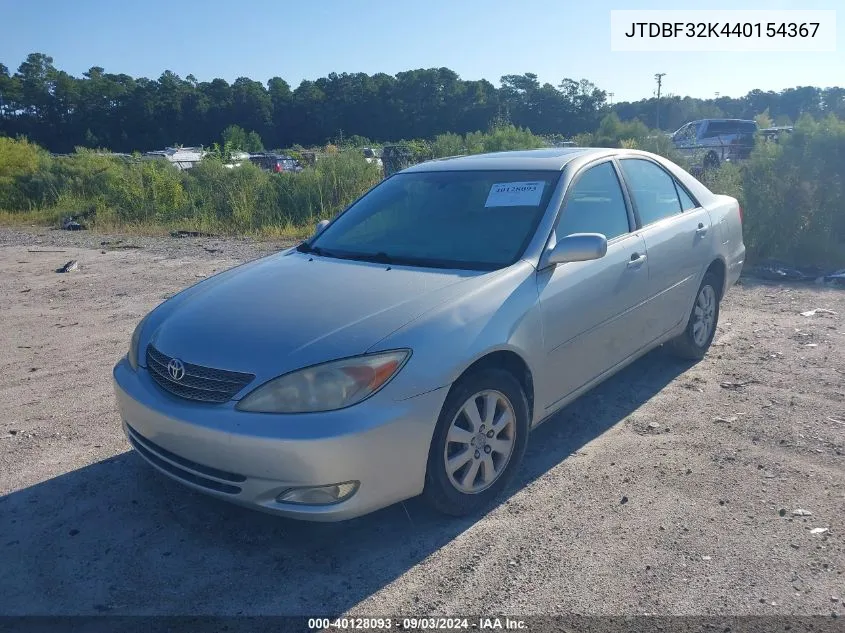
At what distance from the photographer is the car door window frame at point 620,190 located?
3.96 m

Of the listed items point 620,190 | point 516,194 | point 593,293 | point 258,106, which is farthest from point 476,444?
point 258,106

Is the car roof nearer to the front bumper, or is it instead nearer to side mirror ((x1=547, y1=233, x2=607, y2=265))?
side mirror ((x1=547, y1=233, x2=607, y2=265))

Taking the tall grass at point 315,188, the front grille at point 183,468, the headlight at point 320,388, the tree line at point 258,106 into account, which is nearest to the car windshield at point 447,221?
the headlight at point 320,388

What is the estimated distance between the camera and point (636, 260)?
4438 mm

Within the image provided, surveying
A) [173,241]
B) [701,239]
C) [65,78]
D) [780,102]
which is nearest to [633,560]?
[701,239]

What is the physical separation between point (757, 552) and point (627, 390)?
2.02 metres

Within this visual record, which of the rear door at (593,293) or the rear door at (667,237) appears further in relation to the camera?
the rear door at (667,237)

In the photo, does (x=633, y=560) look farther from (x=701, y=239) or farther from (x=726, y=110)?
(x=726, y=110)

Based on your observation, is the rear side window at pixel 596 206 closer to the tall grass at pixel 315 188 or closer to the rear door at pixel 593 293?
the rear door at pixel 593 293

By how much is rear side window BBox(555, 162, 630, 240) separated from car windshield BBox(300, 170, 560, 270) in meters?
0.16

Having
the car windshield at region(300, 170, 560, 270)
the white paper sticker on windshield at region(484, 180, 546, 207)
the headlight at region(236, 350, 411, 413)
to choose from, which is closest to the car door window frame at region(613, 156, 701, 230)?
the car windshield at region(300, 170, 560, 270)

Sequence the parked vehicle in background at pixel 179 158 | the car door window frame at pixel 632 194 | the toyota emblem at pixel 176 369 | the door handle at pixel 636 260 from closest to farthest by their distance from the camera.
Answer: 1. the toyota emblem at pixel 176 369
2. the door handle at pixel 636 260
3. the car door window frame at pixel 632 194
4. the parked vehicle in background at pixel 179 158

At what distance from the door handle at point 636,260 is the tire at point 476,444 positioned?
4.38 ft

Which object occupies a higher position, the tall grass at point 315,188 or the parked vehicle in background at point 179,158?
the parked vehicle in background at point 179,158
